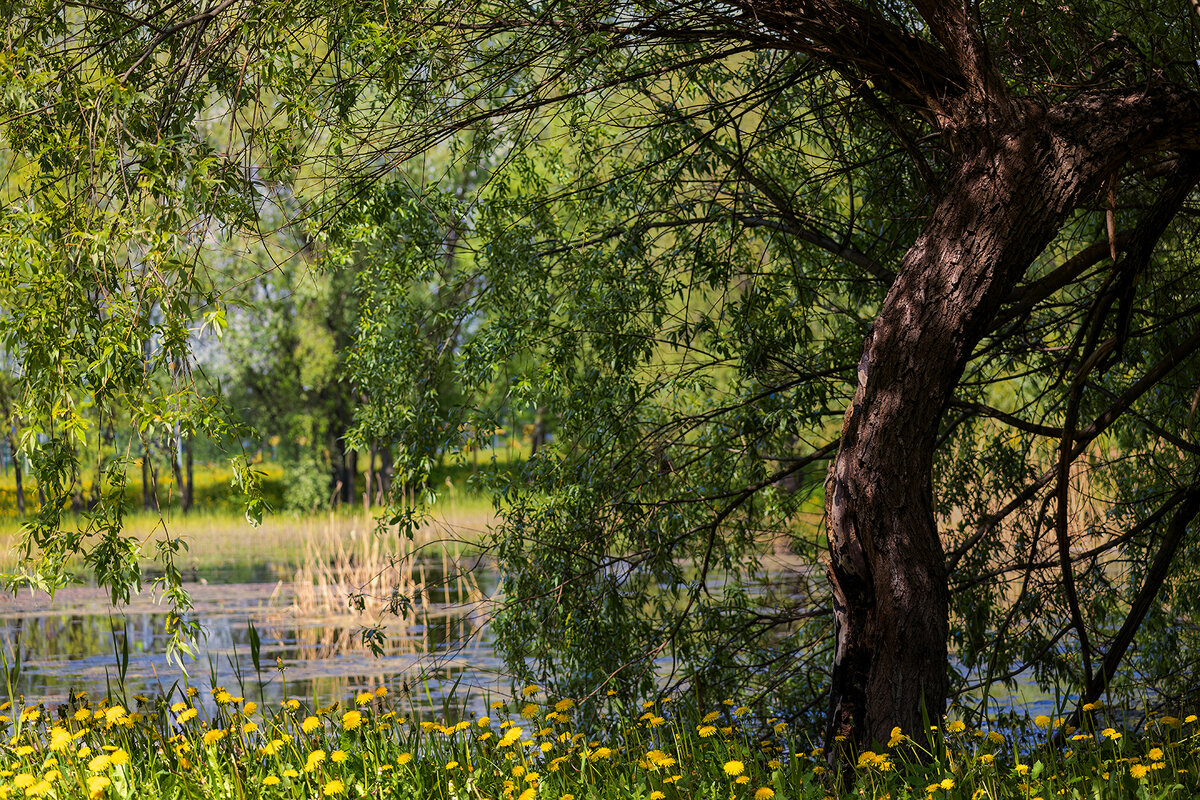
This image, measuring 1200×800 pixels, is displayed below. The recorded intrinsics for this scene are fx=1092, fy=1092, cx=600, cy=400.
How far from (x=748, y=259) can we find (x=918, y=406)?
9.36 feet

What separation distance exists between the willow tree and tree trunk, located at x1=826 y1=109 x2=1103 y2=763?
0.01m

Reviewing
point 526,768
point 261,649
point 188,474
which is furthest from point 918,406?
point 188,474

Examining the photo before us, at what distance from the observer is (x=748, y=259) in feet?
21.2

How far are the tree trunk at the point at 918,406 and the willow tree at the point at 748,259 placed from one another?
0.5 inches

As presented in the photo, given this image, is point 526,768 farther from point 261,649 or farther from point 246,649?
point 261,649

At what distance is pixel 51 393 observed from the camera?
3.22 metres

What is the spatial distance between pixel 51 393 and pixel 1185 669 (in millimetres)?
6300

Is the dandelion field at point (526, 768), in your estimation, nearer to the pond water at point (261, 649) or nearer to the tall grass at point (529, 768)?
the tall grass at point (529, 768)

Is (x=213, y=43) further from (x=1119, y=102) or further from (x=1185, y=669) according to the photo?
(x=1185, y=669)

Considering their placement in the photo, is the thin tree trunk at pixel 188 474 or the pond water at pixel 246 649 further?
the thin tree trunk at pixel 188 474

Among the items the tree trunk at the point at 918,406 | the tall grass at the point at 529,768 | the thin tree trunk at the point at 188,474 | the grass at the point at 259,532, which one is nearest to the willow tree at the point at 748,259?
the tree trunk at the point at 918,406

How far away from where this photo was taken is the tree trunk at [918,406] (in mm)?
3738

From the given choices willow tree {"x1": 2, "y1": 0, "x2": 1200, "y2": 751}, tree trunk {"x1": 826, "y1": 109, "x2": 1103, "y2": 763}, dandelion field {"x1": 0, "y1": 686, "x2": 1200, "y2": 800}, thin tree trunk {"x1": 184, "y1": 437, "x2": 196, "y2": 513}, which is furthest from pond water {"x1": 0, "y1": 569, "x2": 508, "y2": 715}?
thin tree trunk {"x1": 184, "y1": 437, "x2": 196, "y2": 513}

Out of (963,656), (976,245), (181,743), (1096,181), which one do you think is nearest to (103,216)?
(181,743)
